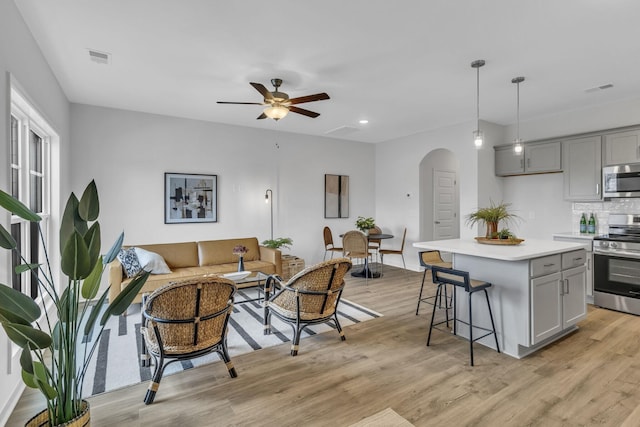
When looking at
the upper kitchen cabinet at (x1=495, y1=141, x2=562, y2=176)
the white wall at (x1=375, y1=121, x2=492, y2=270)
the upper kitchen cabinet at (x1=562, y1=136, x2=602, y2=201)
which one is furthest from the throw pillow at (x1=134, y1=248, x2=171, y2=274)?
the upper kitchen cabinet at (x1=562, y1=136, x2=602, y2=201)

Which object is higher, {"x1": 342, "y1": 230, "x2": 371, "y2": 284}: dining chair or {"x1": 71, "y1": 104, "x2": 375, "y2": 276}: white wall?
{"x1": 71, "y1": 104, "x2": 375, "y2": 276}: white wall

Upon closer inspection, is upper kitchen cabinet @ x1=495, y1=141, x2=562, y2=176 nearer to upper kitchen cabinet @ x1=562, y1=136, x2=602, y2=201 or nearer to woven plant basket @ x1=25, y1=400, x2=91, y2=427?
upper kitchen cabinet @ x1=562, y1=136, x2=602, y2=201

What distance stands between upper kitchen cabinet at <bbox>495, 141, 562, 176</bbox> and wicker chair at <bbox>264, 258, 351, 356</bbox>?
3.93 metres

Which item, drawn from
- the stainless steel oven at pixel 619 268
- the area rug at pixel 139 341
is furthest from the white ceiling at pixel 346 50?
the area rug at pixel 139 341

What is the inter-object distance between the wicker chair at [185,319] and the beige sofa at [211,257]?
2036 millimetres

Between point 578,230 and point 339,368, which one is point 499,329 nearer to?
point 339,368

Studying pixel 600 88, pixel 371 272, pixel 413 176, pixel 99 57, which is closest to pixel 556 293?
pixel 600 88

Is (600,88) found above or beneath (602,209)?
above

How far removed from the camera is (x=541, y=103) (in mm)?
4645

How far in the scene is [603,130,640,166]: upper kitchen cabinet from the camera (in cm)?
419

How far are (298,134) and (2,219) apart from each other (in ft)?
16.2

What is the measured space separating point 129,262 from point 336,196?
407 cm

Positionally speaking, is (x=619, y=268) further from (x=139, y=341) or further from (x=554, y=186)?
(x=139, y=341)

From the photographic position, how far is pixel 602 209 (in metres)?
4.75
